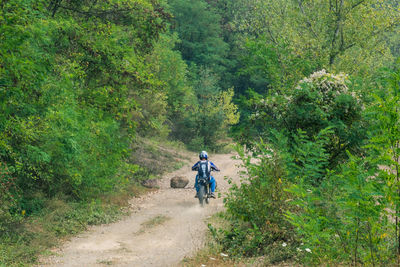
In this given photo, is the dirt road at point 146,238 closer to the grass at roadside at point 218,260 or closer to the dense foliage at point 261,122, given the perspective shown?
the grass at roadside at point 218,260

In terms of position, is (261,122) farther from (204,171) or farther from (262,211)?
(262,211)

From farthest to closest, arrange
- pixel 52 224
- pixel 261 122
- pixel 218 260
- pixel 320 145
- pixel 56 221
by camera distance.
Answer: pixel 261 122 < pixel 56 221 < pixel 52 224 < pixel 320 145 < pixel 218 260

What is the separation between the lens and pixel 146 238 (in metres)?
11.1

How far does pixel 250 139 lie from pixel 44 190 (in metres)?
6.73

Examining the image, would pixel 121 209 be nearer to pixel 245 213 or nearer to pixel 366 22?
pixel 245 213

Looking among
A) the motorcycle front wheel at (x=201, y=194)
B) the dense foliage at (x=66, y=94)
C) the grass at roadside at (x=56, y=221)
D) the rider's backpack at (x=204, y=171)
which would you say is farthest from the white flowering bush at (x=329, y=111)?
the dense foliage at (x=66, y=94)

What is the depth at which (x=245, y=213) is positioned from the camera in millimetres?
8156

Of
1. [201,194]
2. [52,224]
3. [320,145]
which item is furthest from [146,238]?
[320,145]

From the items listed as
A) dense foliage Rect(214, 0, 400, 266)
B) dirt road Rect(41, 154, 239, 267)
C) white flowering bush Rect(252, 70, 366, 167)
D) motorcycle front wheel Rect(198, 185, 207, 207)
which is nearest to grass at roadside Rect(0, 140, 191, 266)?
dirt road Rect(41, 154, 239, 267)

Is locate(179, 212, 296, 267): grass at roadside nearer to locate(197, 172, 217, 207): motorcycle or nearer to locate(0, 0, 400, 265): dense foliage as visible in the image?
locate(0, 0, 400, 265): dense foliage

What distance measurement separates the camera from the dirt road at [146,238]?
8.77 meters

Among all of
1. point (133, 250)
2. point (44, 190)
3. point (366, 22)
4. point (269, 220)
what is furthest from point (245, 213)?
point (366, 22)

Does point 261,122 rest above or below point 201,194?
above

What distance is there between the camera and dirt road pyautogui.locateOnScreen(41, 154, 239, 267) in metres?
8.77
